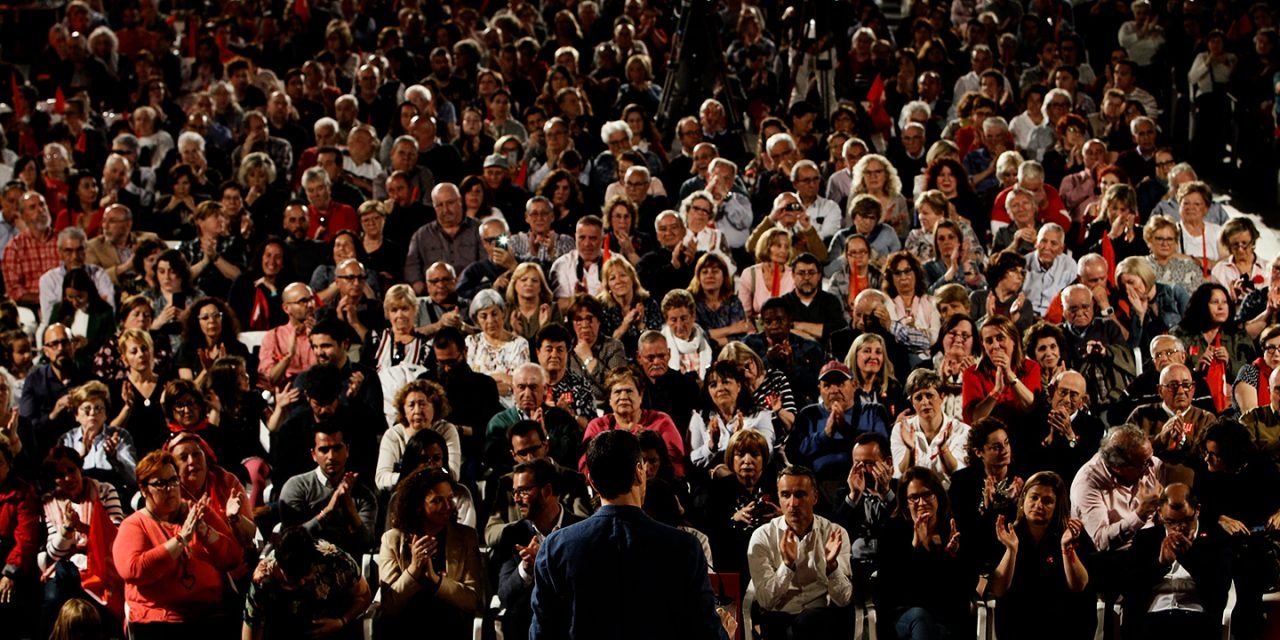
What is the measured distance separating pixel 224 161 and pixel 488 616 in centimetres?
668

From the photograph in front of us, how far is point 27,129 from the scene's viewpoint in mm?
12367

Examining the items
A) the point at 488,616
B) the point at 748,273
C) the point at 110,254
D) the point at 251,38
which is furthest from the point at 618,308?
the point at 251,38

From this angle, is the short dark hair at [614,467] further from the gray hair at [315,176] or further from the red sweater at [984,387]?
the gray hair at [315,176]

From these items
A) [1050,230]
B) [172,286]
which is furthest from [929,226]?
[172,286]

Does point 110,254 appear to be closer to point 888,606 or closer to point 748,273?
point 748,273

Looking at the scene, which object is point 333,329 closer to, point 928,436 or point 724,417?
point 724,417

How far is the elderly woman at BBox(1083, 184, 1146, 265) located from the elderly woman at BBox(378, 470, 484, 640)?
4.89 metres

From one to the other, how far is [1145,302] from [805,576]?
11.2ft

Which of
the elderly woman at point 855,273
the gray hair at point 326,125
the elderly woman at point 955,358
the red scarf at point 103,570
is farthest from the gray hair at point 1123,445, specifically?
the gray hair at point 326,125

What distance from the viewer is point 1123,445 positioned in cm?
666

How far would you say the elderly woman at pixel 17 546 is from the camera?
6.92 metres

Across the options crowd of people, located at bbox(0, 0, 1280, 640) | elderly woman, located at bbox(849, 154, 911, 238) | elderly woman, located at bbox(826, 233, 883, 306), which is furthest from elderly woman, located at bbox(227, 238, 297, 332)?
elderly woman, located at bbox(849, 154, 911, 238)

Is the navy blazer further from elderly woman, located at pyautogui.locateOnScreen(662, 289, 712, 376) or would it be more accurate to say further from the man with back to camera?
elderly woman, located at pyautogui.locateOnScreen(662, 289, 712, 376)

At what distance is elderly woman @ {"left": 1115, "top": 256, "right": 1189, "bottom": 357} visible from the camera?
28.9 ft
